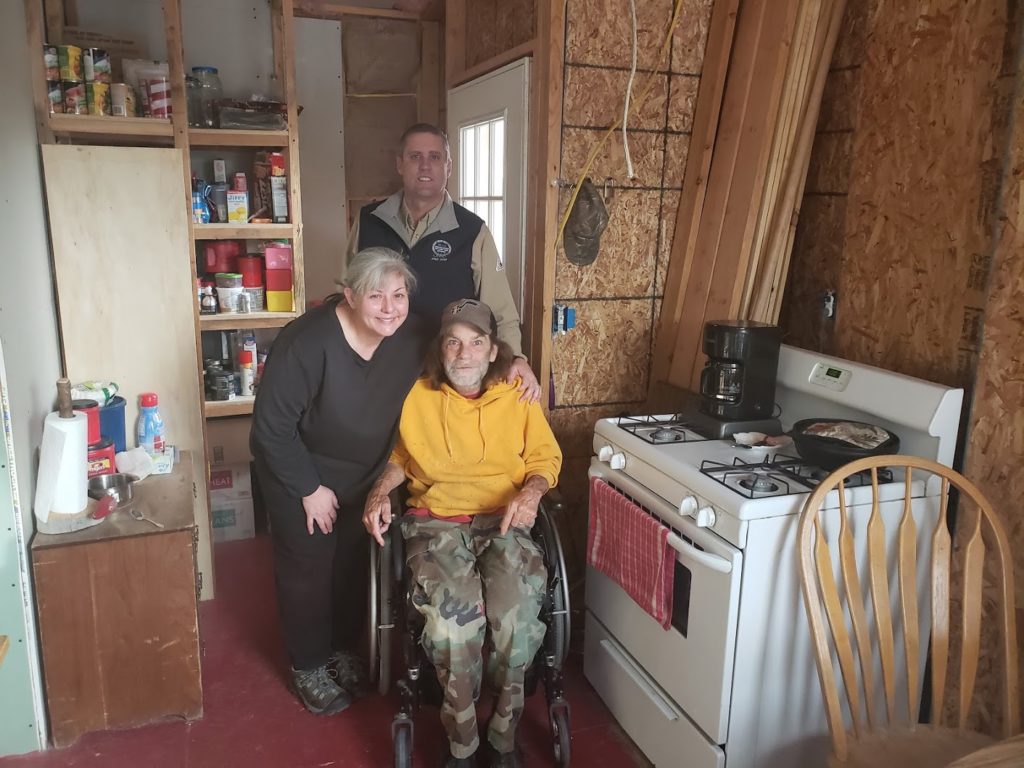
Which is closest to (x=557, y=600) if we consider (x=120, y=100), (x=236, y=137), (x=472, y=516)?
(x=472, y=516)

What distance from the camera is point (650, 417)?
251 cm

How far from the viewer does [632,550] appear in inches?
83.5

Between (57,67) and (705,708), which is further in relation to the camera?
(57,67)

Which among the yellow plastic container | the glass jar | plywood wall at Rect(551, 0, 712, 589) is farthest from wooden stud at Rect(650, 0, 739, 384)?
the glass jar

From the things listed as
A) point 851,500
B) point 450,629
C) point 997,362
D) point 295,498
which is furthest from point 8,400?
point 997,362

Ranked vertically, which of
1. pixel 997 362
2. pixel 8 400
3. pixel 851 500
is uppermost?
pixel 997 362

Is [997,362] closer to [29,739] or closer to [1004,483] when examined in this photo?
[1004,483]

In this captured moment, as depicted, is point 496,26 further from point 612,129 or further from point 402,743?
point 402,743

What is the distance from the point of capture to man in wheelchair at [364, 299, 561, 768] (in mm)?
2023

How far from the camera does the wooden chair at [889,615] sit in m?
1.67

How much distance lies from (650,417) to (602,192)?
78cm

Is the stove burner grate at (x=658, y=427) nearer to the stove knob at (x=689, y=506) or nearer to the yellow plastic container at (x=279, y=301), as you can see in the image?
the stove knob at (x=689, y=506)

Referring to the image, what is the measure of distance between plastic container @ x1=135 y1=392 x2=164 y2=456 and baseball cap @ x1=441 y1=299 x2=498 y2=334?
1.24m

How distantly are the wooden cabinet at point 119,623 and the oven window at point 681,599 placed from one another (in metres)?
1.36
